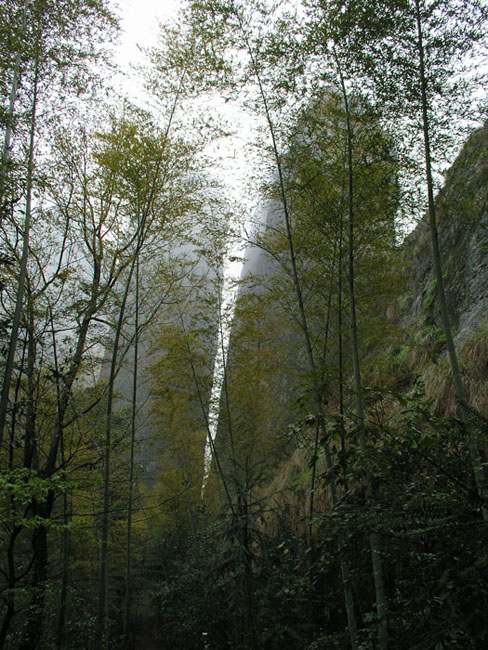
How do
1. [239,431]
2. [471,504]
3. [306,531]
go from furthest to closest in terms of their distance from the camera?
[239,431] → [306,531] → [471,504]

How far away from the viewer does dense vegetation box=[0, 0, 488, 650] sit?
6.14 feet

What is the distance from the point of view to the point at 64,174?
481 cm

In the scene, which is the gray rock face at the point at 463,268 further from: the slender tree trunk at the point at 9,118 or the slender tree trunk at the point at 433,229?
the slender tree trunk at the point at 9,118

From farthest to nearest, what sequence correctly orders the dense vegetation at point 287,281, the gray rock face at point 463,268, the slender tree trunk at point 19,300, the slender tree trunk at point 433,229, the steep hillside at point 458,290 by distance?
1. the gray rock face at point 463,268
2. the steep hillside at point 458,290
3. the slender tree trunk at point 19,300
4. the slender tree trunk at point 433,229
5. the dense vegetation at point 287,281

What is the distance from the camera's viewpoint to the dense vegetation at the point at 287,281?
187 centimetres

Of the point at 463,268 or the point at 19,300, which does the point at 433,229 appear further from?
the point at 463,268

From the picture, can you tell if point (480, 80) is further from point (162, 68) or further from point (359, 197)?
point (162, 68)

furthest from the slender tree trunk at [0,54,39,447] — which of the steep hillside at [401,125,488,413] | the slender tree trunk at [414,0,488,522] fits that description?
the steep hillside at [401,125,488,413]

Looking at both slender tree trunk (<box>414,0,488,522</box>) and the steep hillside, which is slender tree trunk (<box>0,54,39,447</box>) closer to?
slender tree trunk (<box>414,0,488,522</box>)

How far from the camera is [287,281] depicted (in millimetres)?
4832

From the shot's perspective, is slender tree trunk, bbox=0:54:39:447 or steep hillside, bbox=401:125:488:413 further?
steep hillside, bbox=401:125:488:413

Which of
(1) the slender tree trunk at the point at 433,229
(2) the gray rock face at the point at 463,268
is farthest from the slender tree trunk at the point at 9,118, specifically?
(2) the gray rock face at the point at 463,268

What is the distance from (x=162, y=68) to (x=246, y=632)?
19.7 feet


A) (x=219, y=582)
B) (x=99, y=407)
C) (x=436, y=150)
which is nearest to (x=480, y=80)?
(x=436, y=150)
